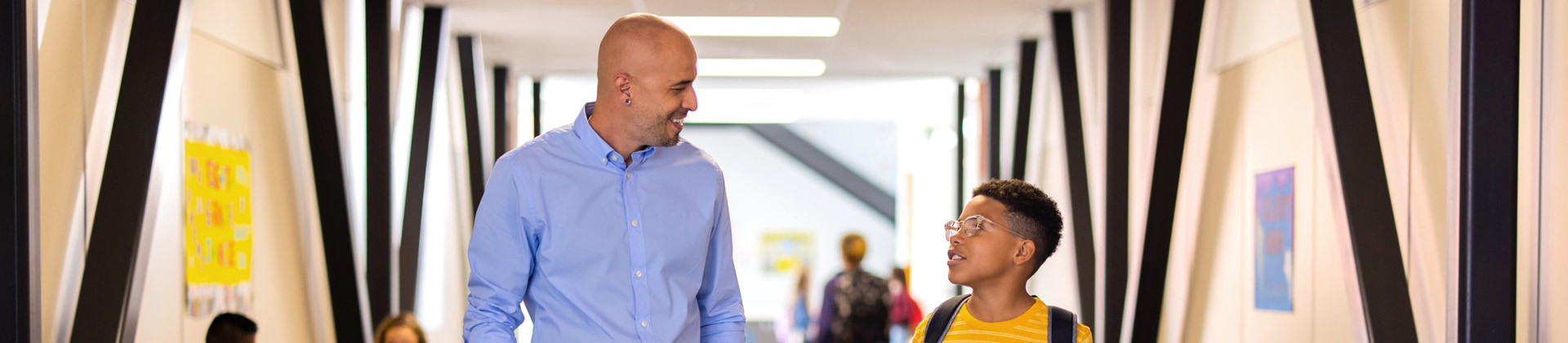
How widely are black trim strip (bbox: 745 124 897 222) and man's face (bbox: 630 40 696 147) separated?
14.3 meters

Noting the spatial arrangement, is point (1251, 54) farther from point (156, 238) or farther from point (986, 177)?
point (986, 177)

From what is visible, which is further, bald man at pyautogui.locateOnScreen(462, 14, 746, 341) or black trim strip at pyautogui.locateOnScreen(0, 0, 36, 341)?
black trim strip at pyautogui.locateOnScreen(0, 0, 36, 341)

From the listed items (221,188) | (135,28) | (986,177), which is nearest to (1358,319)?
(135,28)

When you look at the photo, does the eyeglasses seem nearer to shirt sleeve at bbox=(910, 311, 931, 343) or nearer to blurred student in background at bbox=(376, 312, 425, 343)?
shirt sleeve at bbox=(910, 311, 931, 343)

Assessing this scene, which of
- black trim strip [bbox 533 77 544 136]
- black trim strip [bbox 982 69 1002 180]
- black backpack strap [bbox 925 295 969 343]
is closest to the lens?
black backpack strap [bbox 925 295 969 343]

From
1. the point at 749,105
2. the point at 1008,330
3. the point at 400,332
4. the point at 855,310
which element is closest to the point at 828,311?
the point at 855,310

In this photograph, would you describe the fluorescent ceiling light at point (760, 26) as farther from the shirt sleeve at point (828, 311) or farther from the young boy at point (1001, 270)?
the young boy at point (1001, 270)

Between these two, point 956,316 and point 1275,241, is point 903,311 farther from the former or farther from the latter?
point 956,316

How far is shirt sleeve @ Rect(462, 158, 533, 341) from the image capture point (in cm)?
176

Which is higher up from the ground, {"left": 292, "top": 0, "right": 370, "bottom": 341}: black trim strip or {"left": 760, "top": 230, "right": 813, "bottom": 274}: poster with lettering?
{"left": 292, "top": 0, "right": 370, "bottom": 341}: black trim strip

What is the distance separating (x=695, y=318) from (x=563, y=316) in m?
A: 0.22

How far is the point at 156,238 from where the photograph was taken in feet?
13.0

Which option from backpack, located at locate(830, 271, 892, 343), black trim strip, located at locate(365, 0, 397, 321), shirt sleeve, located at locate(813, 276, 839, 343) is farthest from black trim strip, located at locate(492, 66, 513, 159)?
backpack, located at locate(830, 271, 892, 343)

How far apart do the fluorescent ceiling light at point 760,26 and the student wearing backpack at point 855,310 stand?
1843 millimetres
